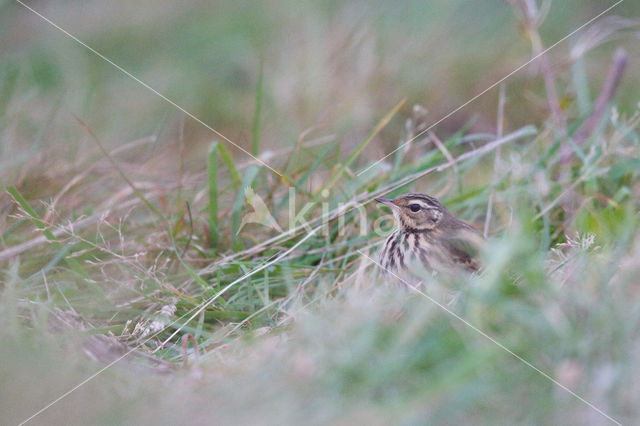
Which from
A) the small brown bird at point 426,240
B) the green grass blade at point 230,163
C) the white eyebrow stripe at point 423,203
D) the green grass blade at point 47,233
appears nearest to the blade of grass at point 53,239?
the green grass blade at point 47,233

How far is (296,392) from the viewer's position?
83.7 inches

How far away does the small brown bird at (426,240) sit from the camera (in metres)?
3.40

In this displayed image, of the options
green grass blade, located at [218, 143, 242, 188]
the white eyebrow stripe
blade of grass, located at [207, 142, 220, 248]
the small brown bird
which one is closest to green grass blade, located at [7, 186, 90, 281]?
blade of grass, located at [207, 142, 220, 248]

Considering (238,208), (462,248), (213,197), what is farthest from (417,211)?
(213,197)

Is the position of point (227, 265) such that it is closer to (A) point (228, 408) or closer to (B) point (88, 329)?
(B) point (88, 329)

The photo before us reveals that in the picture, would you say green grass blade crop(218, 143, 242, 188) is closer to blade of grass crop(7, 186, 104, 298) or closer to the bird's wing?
blade of grass crop(7, 186, 104, 298)

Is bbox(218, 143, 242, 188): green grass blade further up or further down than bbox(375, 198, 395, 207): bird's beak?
further up

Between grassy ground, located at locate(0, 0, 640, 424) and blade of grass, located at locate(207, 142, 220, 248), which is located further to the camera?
blade of grass, located at locate(207, 142, 220, 248)

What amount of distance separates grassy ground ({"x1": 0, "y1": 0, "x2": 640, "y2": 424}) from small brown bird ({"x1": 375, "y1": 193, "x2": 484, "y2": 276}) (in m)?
0.14

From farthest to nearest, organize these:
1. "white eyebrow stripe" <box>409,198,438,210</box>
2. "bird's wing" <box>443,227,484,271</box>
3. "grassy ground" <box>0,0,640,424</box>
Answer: "white eyebrow stripe" <box>409,198,438,210</box> < "bird's wing" <box>443,227,484,271</box> < "grassy ground" <box>0,0,640,424</box>

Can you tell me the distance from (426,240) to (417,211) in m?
0.16

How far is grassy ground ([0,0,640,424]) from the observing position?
2.19 metres

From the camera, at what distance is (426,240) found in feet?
11.9

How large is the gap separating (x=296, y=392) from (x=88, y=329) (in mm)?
1162
